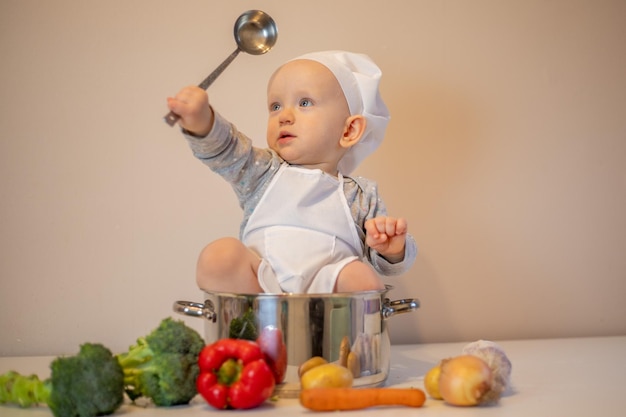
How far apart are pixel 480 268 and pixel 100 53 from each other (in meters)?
1.04

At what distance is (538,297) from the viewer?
1.86 metres

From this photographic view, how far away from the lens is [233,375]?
3.34ft

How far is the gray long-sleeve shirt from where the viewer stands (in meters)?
1.24

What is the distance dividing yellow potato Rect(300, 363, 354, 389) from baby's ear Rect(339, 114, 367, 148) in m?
0.50

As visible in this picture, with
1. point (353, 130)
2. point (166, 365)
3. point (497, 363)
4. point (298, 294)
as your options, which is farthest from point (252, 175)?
point (497, 363)

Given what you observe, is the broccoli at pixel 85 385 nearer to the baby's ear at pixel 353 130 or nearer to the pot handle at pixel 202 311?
the pot handle at pixel 202 311

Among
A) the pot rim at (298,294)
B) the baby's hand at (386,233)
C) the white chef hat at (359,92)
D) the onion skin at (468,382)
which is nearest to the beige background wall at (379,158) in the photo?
the white chef hat at (359,92)

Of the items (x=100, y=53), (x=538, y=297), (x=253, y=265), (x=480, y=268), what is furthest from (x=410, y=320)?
(x=100, y=53)

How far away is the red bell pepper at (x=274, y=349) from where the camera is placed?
1.08 metres

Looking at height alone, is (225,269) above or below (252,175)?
below

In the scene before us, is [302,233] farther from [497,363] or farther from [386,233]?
[497,363]

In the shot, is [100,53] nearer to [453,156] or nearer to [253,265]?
[253,265]

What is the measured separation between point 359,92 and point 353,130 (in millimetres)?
76

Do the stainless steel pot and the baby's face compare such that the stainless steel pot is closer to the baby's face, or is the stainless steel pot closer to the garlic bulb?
the garlic bulb
